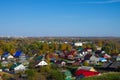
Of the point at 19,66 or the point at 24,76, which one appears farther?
the point at 19,66

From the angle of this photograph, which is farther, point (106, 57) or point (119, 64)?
point (106, 57)

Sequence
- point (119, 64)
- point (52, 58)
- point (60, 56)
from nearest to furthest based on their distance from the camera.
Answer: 1. point (119, 64)
2. point (52, 58)
3. point (60, 56)

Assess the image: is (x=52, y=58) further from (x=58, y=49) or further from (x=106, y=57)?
(x=58, y=49)

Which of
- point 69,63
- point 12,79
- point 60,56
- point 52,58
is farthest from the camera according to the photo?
point 60,56

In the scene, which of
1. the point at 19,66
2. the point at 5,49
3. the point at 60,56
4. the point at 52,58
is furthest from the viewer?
the point at 5,49

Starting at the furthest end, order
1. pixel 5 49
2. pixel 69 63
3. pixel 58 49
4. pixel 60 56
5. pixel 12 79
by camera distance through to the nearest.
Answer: pixel 58 49
pixel 5 49
pixel 60 56
pixel 69 63
pixel 12 79

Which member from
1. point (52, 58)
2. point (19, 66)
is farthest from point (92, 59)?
point (19, 66)

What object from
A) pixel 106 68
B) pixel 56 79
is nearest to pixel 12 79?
pixel 56 79

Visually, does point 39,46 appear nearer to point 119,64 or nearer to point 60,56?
point 60,56
